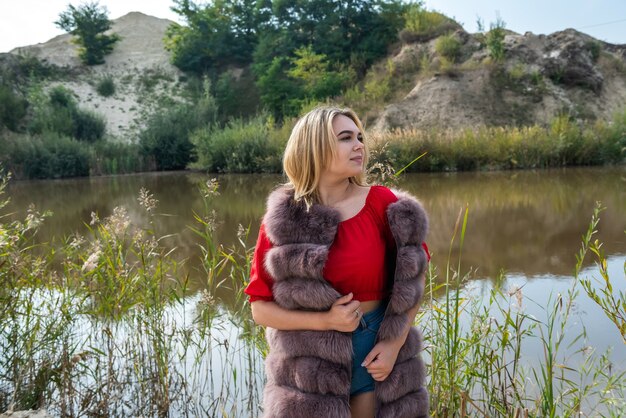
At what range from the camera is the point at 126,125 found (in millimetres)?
32344

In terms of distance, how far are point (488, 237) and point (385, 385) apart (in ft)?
20.9

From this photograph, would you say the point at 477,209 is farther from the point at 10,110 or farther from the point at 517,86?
the point at 10,110

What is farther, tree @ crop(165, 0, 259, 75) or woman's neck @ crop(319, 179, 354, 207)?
tree @ crop(165, 0, 259, 75)

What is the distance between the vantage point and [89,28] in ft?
128

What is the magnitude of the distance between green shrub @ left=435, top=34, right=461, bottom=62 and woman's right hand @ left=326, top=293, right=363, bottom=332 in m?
25.3

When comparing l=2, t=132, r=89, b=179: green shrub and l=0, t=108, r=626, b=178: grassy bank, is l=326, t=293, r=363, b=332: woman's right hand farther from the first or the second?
l=2, t=132, r=89, b=179: green shrub

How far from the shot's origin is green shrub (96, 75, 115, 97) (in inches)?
1394

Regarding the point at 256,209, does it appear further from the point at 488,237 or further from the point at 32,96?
the point at 32,96

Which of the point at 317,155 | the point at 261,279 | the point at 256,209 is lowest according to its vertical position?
the point at 256,209

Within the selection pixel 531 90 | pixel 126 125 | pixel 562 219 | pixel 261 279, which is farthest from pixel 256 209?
pixel 126 125

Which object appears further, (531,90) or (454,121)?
(531,90)

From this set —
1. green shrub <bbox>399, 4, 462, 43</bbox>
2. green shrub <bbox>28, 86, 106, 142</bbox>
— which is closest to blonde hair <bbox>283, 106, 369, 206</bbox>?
green shrub <bbox>28, 86, 106, 142</bbox>

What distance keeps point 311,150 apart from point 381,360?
716mm

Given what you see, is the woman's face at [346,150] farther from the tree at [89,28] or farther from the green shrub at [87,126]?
the tree at [89,28]
